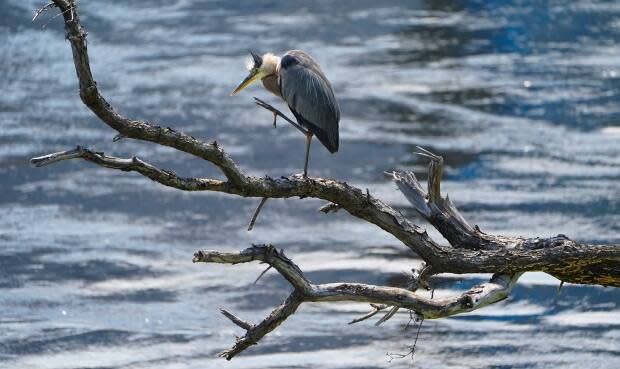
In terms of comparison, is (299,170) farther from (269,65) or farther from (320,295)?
(320,295)

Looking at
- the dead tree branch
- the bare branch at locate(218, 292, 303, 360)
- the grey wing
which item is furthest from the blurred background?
the bare branch at locate(218, 292, 303, 360)

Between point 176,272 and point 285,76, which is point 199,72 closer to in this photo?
point 176,272

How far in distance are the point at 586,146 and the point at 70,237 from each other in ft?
23.8

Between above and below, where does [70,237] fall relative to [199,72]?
below

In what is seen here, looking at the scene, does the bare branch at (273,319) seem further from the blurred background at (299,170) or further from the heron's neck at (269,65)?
the blurred background at (299,170)

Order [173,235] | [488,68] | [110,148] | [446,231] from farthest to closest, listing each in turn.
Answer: [488,68], [110,148], [173,235], [446,231]

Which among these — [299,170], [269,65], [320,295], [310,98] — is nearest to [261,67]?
[269,65]

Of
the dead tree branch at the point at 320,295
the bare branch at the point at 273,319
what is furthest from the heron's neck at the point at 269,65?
the bare branch at the point at 273,319

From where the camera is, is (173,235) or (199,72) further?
(199,72)

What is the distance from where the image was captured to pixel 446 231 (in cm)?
718

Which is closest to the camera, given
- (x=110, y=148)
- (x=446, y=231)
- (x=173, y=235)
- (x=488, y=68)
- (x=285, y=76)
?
(x=446, y=231)

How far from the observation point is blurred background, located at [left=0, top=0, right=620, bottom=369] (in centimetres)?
1171

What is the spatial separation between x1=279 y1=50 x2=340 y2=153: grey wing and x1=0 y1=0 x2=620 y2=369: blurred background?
184cm

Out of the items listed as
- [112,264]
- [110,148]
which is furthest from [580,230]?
[110,148]
